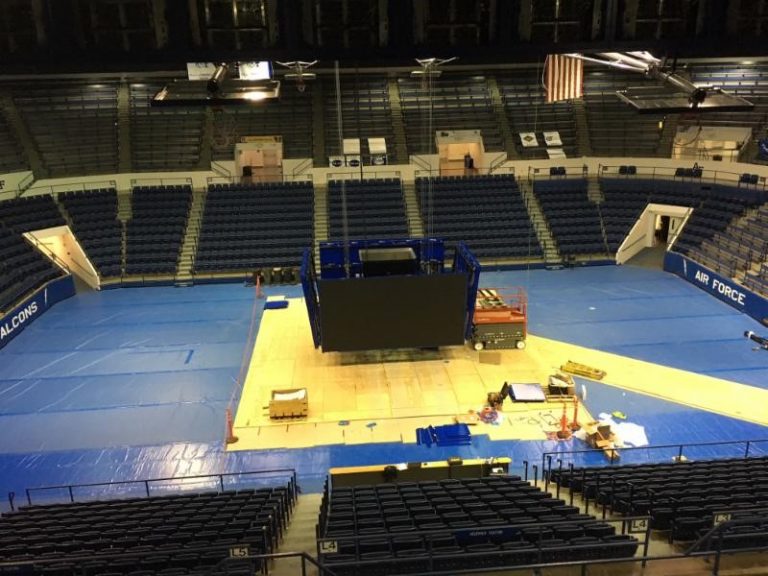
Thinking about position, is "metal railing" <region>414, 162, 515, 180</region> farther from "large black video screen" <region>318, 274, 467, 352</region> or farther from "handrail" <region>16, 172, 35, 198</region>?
"handrail" <region>16, 172, 35, 198</region>

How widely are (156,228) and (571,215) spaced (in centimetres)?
1873

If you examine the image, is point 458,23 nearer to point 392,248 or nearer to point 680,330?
point 392,248

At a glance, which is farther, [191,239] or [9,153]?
[9,153]

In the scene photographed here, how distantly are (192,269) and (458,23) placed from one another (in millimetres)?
18931

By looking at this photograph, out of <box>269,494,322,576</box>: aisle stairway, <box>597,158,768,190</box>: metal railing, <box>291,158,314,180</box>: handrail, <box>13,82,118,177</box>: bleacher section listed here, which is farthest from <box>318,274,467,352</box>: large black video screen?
<box>13,82,118,177</box>: bleacher section

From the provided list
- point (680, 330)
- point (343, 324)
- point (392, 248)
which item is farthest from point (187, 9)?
point (680, 330)

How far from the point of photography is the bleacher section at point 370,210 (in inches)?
1021

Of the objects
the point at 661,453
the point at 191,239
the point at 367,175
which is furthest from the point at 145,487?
the point at 367,175

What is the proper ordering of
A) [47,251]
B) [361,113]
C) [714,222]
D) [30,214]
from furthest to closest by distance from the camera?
[361,113] → [30,214] → [47,251] → [714,222]

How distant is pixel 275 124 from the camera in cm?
3094

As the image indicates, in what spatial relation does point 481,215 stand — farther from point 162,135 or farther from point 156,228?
point 162,135

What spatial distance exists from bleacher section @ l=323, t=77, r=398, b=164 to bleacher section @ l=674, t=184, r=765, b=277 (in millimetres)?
14064

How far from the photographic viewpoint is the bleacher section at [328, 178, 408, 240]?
25938 millimetres

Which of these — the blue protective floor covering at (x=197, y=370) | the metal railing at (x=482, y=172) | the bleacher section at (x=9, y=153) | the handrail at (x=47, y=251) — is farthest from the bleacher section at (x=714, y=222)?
the bleacher section at (x=9, y=153)
